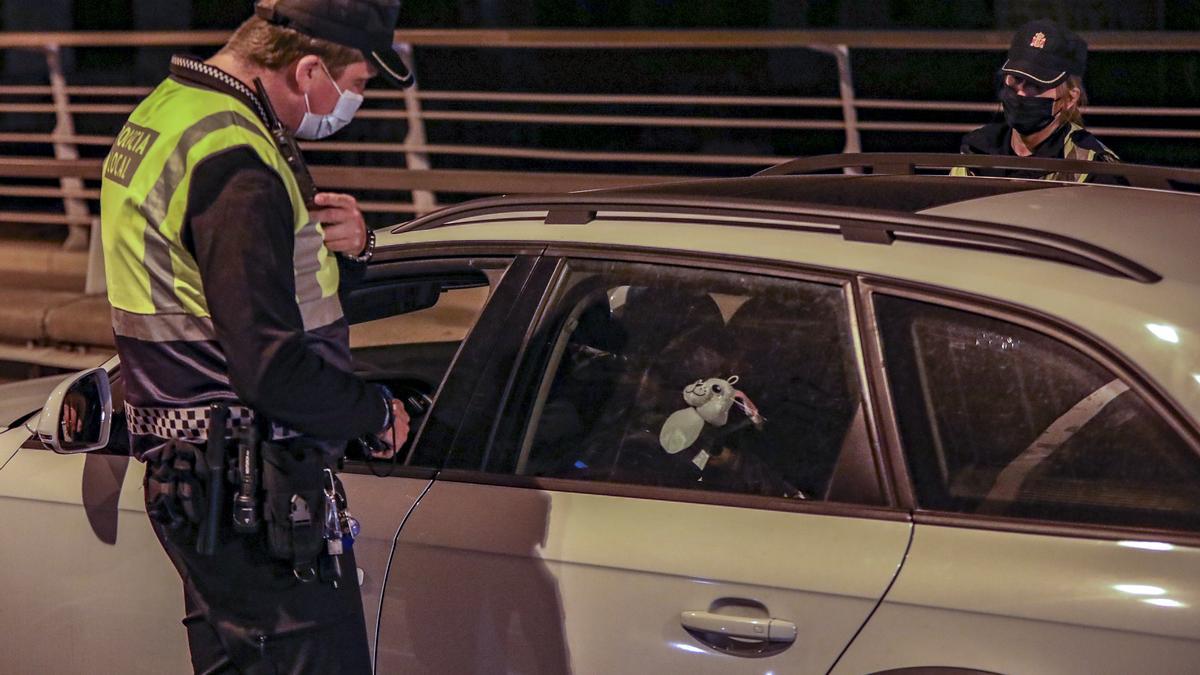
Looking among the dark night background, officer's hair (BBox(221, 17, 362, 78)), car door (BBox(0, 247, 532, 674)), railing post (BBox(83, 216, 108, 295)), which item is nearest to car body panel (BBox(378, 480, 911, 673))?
car door (BBox(0, 247, 532, 674))

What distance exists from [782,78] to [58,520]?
16.9 meters

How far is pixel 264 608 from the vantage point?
2619 mm

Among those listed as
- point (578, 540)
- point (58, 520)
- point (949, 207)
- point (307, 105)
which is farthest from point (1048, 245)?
point (58, 520)

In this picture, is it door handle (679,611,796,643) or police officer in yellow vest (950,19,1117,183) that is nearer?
door handle (679,611,796,643)

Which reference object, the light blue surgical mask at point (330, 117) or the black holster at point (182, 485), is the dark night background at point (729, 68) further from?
the black holster at point (182, 485)

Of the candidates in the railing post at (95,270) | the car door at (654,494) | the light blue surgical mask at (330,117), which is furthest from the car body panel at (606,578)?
the railing post at (95,270)

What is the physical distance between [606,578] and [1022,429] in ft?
2.39

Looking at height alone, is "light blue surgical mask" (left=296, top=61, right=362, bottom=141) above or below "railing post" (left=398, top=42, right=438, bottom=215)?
below

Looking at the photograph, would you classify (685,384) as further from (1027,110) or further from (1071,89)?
(1071,89)

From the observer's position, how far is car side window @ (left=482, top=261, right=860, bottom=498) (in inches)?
102

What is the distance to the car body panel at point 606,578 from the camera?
244 cm

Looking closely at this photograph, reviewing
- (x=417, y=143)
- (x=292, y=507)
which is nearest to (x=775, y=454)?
(x=292, y=507)

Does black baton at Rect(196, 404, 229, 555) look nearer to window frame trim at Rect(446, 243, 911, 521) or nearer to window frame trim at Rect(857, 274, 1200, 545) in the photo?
window frame trim at Rect(446, 243, 911, 521)

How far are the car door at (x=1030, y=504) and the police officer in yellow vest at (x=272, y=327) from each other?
0.89m
